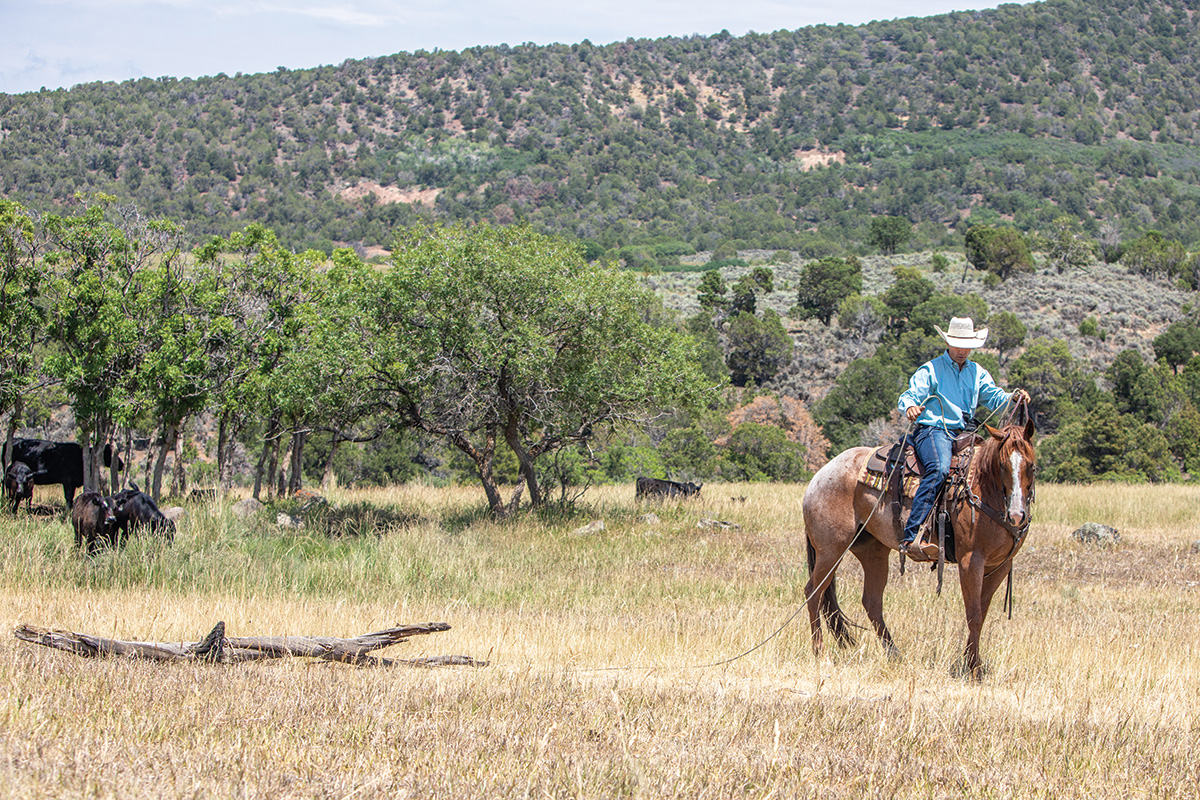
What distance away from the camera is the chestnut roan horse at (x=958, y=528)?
23.2 ft

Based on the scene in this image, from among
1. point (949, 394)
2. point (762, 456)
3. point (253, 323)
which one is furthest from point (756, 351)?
point (949, 394)

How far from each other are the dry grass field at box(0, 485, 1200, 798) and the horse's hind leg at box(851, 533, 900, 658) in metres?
0.32

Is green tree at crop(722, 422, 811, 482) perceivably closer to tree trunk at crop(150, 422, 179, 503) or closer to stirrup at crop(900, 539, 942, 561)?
tree trunk at crop(150, 422, 179, 503)

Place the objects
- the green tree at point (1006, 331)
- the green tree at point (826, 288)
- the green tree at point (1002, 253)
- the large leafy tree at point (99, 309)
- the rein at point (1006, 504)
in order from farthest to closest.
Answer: the green tree at point (1002, 253) < the green tree at point (826, 288) < the green tree at point (1006, 331) < the large leafy tree at point (99, 309) < the rein at point (1006, 504)

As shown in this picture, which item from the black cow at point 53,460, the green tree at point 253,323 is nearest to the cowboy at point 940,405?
the green tree at point 253,323

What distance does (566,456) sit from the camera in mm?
28453

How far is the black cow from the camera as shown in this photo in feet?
60.3

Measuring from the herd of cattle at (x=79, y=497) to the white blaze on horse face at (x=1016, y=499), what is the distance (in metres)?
9.73

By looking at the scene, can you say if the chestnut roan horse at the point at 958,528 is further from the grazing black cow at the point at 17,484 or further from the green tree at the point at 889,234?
the green tree at the point at 889,234

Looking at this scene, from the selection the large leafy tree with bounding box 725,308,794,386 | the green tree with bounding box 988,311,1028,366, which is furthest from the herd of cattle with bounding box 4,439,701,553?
the green tree with bounding box 988,311,1028,366

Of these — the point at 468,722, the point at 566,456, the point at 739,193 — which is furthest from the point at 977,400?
the point at 739,193

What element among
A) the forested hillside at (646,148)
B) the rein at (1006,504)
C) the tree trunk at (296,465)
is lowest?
the tree trunk at (296,465)

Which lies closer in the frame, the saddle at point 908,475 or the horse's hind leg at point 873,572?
the saddle at point 908,475

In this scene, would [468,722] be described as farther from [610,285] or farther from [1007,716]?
[610,285]
